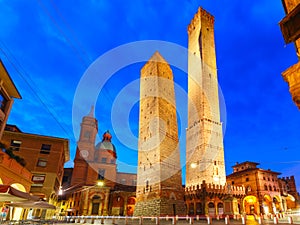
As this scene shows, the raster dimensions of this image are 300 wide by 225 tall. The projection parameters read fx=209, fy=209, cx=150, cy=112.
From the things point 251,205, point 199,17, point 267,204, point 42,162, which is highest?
point 199,17

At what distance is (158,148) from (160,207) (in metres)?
6.52

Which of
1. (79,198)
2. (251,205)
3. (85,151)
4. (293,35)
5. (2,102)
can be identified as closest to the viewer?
(293,35)

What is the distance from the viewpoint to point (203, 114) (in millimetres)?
34625

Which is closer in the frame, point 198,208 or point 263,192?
point 198,208

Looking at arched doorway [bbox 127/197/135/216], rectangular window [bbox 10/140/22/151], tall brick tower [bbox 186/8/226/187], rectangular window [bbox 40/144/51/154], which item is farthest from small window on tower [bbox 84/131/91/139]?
tall brick tower [bbox 186/8/226/187]

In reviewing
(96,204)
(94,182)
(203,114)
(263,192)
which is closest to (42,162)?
(96,204)

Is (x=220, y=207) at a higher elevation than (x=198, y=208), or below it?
higher

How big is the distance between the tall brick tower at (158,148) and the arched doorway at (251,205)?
16.7 m

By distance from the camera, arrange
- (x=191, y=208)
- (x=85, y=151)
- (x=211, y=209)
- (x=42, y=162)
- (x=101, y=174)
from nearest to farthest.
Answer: (x=211, y=209), (x=191, y=208), (x=42, y=162), (x=101, y=174), (x=85, y=151)

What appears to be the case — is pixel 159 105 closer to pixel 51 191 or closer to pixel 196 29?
pixel 51 191

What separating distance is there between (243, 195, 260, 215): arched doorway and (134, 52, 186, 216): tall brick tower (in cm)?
1672

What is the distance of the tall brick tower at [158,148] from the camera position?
24188 millimetres

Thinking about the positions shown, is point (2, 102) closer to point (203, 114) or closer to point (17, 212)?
point (17, 212)

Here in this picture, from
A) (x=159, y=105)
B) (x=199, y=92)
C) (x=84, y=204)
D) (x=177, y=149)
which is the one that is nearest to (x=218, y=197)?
(x=177, y=149)
